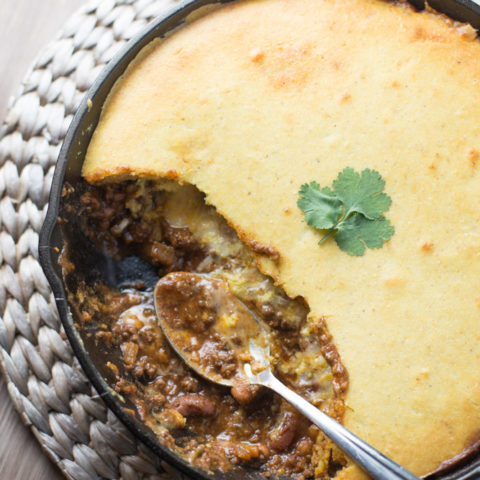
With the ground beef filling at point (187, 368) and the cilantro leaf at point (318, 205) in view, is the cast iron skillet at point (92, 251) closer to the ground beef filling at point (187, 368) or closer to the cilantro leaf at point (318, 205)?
the ground beef filling at point (187, 368)

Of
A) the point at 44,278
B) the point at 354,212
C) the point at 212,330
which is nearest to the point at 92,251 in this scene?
the point at 44,278

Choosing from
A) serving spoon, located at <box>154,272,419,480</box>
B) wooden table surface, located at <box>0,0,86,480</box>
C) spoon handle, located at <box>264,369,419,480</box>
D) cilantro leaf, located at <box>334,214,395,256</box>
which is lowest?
spoon handle, located at <box>264,369,419,480</box>

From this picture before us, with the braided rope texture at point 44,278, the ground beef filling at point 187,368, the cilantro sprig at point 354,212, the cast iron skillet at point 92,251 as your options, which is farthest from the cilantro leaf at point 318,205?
the braided rope texture at point 44,278

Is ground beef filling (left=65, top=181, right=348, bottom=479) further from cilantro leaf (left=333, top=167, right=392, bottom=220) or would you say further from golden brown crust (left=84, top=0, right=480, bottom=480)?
cilantro leaf (left=333, top=167, right=392, bottom=220)

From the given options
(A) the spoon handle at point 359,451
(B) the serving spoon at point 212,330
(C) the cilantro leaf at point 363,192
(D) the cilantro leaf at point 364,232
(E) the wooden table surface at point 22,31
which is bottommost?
(A) the spoon handle at point 359,451

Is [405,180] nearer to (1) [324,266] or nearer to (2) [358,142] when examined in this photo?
(2) [358,142]

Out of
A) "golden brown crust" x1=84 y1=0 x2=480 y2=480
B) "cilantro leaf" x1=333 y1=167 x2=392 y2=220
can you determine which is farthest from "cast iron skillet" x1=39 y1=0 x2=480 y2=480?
"cilantro leaf" x1=333 y1=167 x2=392 y2=220
